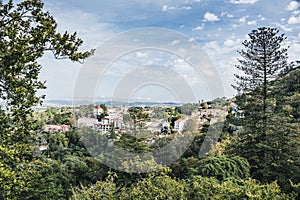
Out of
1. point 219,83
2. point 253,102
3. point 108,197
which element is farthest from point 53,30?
point 219,83

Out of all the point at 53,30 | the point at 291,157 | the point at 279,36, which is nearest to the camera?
the point at 53,30

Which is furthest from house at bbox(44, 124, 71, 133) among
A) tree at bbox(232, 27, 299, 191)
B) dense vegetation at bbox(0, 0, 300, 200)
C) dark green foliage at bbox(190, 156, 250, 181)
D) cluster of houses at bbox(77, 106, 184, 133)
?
dark green foliage at bbox(190, 156, 250, 181)

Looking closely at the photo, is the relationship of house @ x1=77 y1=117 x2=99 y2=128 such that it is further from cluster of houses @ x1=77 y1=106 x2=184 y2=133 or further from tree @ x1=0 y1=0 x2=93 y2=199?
tree @ x1=0 y1=0 x2=93 y2=199

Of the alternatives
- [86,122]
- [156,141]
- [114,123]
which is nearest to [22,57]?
[156,141]

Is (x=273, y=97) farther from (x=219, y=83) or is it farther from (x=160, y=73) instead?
(x=160, y=73)

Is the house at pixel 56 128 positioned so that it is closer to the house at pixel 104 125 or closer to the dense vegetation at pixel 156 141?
the dense vegetation at pixel 156 141
